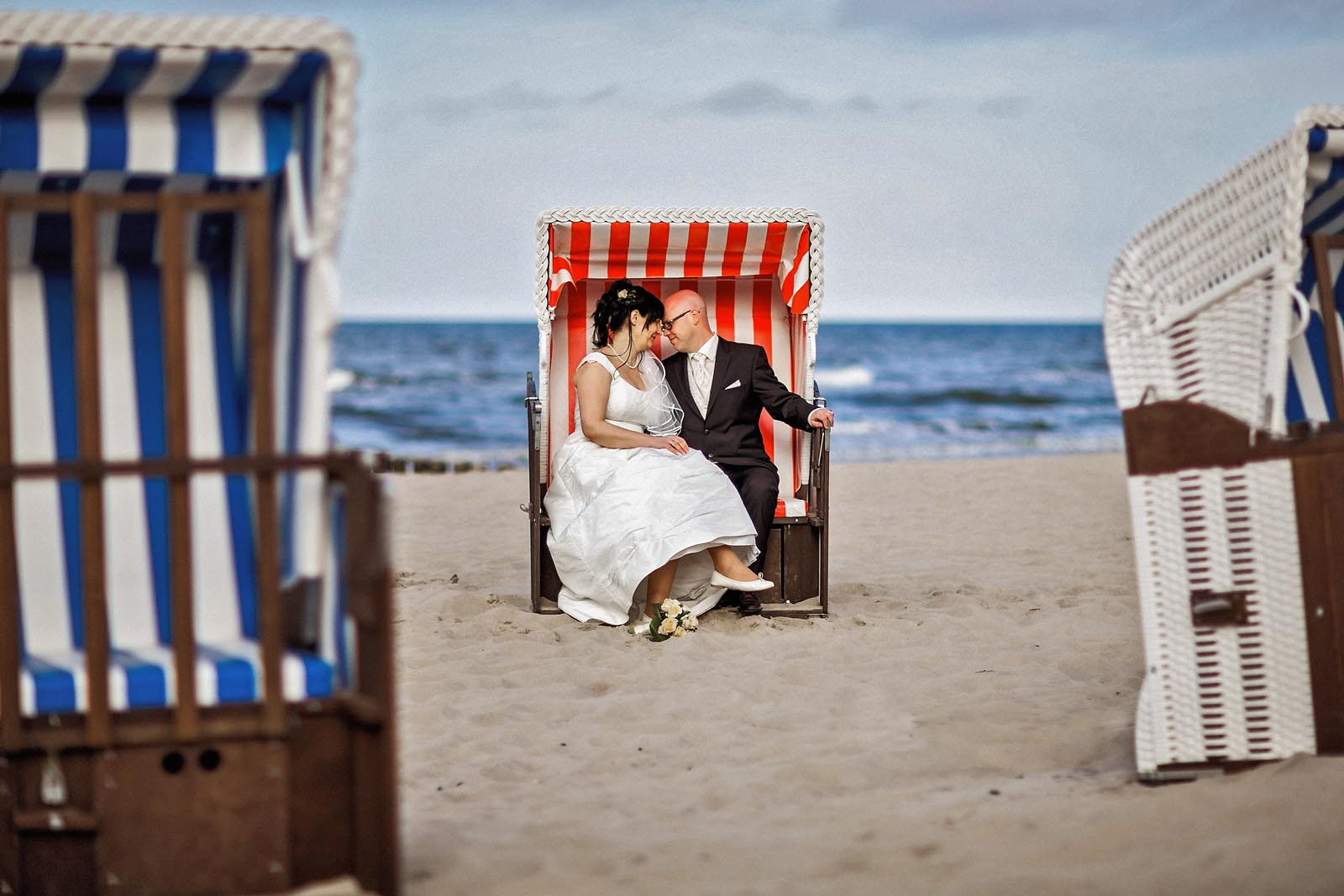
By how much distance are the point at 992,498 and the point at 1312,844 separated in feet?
24.1

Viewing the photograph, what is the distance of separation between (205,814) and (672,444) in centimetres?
313

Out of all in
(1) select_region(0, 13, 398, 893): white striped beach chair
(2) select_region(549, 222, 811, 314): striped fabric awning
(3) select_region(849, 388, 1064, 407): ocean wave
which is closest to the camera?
(1) select_region(0, 13, 398, 893): white striped beach chair

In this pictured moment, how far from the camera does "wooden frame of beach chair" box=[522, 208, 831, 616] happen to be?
218 inches

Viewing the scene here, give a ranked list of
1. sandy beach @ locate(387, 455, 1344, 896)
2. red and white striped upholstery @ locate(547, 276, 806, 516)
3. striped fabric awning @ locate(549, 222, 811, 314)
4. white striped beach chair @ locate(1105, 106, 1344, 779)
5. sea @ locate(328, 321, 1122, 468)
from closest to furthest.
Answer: sandy beach @ locate(387, 455, 1344, 896)
white striped beach chair @ locate(1105, 106, 1344, 779)
striped fabric awning @ locate(549, 222, 811, 314)
red and white striped upholstery @ locate(547, 276, 806, 516)
sea @ locate(328, 321, 1122, 468)

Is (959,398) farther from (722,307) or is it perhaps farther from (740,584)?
(740,584)

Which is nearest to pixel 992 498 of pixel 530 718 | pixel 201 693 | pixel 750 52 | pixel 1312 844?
pixel 530 718

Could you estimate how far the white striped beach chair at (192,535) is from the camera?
7.59 ft

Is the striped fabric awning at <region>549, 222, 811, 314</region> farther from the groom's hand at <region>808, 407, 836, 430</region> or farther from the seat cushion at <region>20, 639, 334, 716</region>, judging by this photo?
the seat cushion at <region>20, 639, 334, 716</region>

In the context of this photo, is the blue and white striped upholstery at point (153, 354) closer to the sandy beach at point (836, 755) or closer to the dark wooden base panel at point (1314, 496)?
the sandy beach at point (836, 755)

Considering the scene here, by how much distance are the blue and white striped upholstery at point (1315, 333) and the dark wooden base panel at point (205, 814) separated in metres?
2.38

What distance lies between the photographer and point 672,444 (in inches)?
211

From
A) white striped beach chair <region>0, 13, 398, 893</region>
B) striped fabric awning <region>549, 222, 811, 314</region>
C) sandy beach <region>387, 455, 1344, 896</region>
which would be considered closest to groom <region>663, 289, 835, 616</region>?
striped fabric awning <region>549, 222, 811, 314</region>

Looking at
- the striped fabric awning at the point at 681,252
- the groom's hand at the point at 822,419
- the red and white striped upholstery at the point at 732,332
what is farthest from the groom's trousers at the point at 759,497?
the striped fabric awning at the point at 681,252

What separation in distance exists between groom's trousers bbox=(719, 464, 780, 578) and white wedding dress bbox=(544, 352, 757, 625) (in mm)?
95
